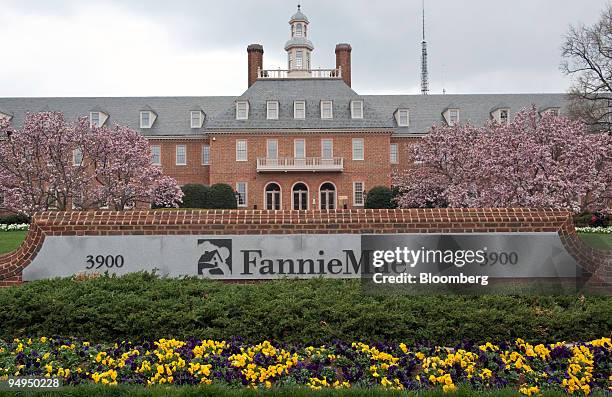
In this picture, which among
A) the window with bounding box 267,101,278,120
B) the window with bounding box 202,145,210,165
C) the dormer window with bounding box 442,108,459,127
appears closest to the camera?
the window with bounding box 267,101,278,120

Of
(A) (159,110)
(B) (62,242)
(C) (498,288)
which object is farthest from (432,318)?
(A) (159,110)

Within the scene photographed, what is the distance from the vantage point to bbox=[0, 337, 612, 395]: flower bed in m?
5.12

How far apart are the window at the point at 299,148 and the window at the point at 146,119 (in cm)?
1282

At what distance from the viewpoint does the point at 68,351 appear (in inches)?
228

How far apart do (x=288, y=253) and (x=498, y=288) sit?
3124 millimetres

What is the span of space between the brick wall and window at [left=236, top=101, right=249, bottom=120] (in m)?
32.1

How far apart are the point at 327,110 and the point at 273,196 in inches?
290

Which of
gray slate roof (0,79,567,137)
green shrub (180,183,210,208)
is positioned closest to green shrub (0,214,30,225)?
green shrub (180,183,210,208)

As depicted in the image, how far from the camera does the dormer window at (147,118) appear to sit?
4510 centimetres

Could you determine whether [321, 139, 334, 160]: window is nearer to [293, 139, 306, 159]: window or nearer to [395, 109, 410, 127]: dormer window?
[293, 139, 306, 159]: window

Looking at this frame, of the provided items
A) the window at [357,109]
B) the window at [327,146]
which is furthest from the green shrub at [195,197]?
the window at [357,109]

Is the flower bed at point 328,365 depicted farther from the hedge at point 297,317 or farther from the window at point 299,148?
the window at point 299,148

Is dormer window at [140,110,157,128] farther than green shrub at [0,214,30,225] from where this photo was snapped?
Yes

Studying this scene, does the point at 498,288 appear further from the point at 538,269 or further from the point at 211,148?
the point at 211,148
